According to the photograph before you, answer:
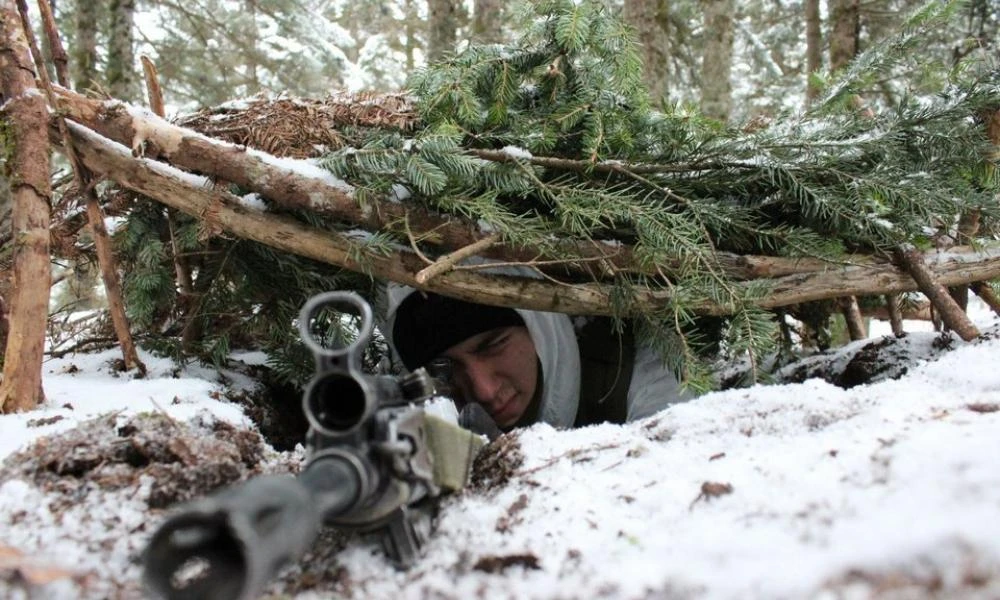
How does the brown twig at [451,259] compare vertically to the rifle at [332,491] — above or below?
above

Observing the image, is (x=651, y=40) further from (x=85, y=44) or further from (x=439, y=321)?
(x=85, y=44)

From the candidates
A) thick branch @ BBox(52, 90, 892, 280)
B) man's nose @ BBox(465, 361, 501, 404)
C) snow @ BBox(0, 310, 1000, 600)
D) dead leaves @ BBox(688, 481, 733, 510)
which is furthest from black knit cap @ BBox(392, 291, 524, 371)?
dead leaves @ BBox(688, 481, 733, 510)

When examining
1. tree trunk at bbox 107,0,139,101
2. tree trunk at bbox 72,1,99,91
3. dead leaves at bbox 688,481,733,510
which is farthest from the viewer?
tree trunk at bbox 72,1,99,91

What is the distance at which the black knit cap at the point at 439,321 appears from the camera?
2631 millimetres

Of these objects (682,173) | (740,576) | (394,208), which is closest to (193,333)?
(394,208)

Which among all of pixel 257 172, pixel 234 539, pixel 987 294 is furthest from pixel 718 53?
pixel 234 539

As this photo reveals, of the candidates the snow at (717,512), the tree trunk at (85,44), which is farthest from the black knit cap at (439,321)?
the tree trunk at (85,44)

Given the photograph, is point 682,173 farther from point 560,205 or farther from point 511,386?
point 511,386

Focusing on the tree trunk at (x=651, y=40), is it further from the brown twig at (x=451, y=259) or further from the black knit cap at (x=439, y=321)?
the brown twig at (x=451, y=259)

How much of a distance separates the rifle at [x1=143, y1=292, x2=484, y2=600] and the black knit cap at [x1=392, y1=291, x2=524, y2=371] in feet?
4.27

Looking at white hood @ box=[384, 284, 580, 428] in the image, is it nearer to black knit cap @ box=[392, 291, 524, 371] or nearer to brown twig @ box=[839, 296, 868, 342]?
black knit cap @ box=[392, 291, 524, 371]

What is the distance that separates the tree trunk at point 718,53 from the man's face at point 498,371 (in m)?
4.32

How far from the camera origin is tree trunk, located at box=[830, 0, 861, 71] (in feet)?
19.1

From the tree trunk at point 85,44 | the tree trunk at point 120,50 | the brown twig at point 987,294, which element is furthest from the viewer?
the tree trunk at point 85,44
